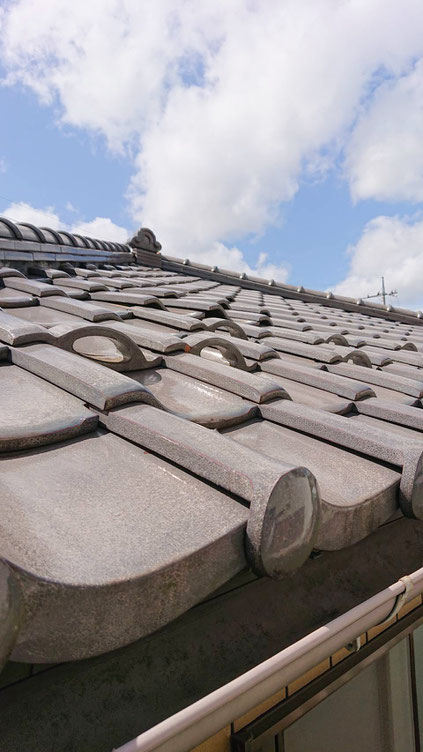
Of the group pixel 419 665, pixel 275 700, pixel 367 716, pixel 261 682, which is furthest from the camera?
pixel 419 665

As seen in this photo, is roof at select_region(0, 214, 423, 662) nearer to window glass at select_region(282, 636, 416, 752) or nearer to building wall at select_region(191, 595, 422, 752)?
building wall at select_region(191, 595, 422, 752)

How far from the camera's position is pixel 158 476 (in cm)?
130

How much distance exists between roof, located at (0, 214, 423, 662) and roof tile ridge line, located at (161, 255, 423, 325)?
6829 millimetres

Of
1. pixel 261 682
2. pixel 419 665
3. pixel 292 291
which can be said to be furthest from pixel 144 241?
pixel 261 682

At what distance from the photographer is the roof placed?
884 millimetres

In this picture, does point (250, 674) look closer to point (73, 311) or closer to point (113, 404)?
point (113, 404)

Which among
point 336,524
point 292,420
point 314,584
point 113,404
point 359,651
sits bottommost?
point 359,651

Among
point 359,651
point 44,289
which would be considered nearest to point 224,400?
point 359,651

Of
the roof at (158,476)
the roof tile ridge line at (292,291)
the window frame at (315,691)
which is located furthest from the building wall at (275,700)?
the roof tile ridge line at (292,291)

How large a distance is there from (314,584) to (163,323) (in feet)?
7.16

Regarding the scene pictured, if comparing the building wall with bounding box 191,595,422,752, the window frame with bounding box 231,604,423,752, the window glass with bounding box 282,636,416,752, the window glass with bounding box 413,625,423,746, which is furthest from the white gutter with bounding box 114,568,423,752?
the window glass with bounding box 413,625,423,746

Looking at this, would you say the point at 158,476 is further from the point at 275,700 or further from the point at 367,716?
the point at 367,716

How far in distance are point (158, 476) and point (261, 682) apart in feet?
1.75

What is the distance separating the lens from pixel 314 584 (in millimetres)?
1617
